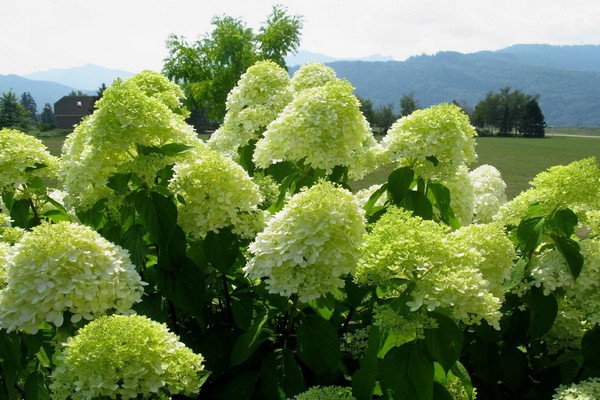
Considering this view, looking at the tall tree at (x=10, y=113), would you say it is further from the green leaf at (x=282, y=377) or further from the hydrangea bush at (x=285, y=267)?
the green leaf at (x=282, y=377)

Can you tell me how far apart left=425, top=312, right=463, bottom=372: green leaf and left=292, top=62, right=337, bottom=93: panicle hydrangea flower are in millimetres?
2573

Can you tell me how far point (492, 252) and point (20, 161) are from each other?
305cm

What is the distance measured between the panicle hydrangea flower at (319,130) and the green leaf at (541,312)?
53.6 inches

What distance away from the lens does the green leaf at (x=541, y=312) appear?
3.08 meters

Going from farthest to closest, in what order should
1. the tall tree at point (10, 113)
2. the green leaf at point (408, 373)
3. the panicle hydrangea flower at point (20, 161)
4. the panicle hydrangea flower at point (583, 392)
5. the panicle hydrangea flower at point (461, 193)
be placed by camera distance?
the tall tree at point (10, 113) < the panicle hydrangea flower at point (461, 193) < the panicle hydrangea flower at point (20, 161) < the panicle hydrangea flower at point (583, 392) < the green leaf at point (408, 373)

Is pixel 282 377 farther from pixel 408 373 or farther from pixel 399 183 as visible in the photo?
pixel 399 183

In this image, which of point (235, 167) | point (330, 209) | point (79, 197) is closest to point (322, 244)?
point (330, 209)

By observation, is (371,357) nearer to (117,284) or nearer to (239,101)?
(117,284)

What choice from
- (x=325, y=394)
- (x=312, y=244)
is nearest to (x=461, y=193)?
(x=312, y=244)

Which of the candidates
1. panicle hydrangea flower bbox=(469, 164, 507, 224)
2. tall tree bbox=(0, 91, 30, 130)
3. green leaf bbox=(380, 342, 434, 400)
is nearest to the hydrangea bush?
green leaf bbox=(380, 342, 434, 400)

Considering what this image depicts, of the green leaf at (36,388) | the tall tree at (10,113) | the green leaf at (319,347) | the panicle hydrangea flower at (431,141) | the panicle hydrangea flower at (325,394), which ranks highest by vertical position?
the panicle hydrangea flower at (431,141)

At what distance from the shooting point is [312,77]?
442 centimetres

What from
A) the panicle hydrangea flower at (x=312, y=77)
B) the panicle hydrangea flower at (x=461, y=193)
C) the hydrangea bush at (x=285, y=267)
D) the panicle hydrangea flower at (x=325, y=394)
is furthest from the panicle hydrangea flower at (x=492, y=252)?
the panicle hydrangea flower at (x=312, y=77)

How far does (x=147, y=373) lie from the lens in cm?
199
